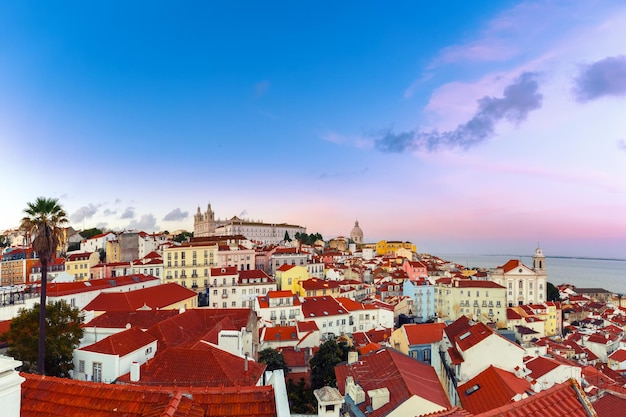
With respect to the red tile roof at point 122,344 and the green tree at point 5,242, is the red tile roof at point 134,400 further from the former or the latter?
the green tree at point 5,242

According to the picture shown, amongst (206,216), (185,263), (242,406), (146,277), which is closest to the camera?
(242,406)

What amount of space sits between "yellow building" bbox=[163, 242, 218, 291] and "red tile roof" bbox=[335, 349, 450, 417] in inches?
1285

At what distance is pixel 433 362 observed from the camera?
22.7 m

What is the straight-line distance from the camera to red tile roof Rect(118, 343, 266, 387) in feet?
39.7

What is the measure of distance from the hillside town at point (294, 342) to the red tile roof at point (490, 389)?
0.08 metres

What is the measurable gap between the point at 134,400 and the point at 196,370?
30.5 feet

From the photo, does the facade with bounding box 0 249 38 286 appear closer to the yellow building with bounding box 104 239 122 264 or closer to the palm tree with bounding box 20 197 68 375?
the yellow building with bounding box 104 239 122 264

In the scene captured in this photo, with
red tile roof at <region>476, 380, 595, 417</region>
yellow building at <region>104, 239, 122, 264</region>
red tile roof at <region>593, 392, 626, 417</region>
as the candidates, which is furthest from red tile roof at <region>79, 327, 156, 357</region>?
yellow building at <region>104, 239, 122, 264</region>

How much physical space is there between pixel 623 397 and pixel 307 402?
13.3 metres

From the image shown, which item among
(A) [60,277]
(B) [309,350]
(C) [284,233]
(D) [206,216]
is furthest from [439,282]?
(D) [206,216]

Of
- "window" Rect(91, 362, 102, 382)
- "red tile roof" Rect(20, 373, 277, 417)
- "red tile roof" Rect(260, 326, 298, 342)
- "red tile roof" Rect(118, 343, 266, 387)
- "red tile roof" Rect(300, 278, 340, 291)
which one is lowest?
"red tile roof" Rect(260, 326, 298, 342)

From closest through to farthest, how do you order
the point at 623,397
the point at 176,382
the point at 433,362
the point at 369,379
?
the point at 176,382, the point at 623,397, the point at 369,379, the point at 433,362

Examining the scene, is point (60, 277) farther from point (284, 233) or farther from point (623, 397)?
point (284, 233)

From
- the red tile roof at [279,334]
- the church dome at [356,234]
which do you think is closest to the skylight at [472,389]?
the red tile roof at [279,334]
